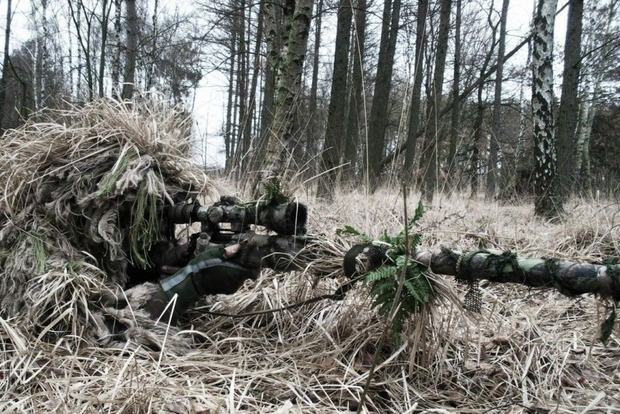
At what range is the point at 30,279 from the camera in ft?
5.04

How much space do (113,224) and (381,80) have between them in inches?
306

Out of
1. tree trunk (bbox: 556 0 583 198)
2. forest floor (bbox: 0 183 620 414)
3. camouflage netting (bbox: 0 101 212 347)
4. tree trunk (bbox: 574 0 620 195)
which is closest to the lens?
forest floor (bbox: 0 183 620 414)

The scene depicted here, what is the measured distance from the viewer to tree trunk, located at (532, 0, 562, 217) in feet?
16.6

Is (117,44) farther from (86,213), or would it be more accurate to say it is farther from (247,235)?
(247,235)

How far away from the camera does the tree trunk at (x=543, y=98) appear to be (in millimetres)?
5074

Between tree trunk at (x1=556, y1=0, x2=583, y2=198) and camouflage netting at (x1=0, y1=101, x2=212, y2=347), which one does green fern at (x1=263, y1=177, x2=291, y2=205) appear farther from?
tree trunk at (x1=556, y1=0, x2=583, y2=198)

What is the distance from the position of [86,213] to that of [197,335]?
0.67 meters

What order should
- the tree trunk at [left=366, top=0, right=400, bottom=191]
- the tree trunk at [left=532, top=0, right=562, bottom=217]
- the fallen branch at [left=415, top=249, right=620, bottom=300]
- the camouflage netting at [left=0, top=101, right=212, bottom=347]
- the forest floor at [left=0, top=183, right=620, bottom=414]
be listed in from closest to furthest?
the fallen branch at [left=415, top=249, right=620, bottom=300] < the forest floor at [left=0, top=183, right=620, bottom=414] < the camouflage netting at [left=0, top=101, right=212, bottom=347] < the tree trunk at [left=532, top=0, right=562, bottom=217] < the tree trunk at [left=366, top=0, right=400, bottom=191]

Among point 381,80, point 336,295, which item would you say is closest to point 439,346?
point 336,295

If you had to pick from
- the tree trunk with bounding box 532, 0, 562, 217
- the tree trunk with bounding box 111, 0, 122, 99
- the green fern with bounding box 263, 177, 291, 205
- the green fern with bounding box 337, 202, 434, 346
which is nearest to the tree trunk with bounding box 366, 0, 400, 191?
the tree trunk with bounding box 532, 0, 562, 217

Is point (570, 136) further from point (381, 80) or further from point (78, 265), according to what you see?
point (78, 265)

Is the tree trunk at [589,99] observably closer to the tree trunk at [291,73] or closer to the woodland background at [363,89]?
the woodland background at [363,89]

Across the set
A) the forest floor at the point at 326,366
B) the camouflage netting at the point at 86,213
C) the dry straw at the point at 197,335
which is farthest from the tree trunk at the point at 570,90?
the camouflage netting at the point at 86,213

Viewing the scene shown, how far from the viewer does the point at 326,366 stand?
1360 millimetres
